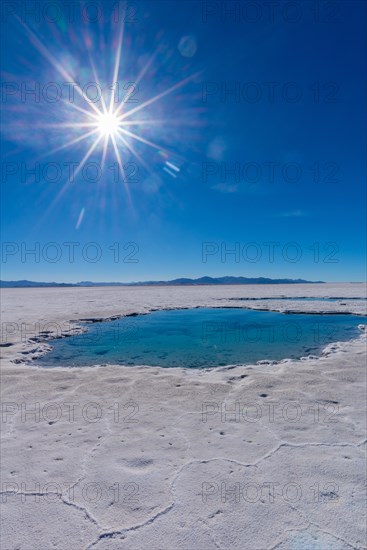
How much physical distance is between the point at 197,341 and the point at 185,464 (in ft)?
26.1

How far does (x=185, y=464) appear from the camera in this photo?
3707 millimetres

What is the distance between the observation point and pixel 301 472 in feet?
11.6

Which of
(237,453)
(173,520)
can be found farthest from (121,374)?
(173,520)

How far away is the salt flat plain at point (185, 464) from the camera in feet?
9.18

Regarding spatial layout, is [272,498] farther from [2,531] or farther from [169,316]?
[169,316]

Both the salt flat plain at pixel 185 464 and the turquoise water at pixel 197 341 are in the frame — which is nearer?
the salt flat plain at pixel 185 464

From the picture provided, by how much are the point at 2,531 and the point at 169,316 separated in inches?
632

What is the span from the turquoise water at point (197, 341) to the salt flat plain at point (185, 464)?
2.40m

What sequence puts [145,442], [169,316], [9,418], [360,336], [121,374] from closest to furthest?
[145,442], [9,418], [121,374], [360,336], [169,316]

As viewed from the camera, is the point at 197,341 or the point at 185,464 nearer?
the point at 185,464

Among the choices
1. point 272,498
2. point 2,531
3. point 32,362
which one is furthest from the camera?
point 32,362

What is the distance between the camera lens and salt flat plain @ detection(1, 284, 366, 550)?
2799mm

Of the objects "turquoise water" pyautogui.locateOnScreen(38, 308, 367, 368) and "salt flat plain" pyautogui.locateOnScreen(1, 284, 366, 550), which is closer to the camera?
"salt flat plain" pyautogui.locateOnScreen(1, 284, 366, 550)

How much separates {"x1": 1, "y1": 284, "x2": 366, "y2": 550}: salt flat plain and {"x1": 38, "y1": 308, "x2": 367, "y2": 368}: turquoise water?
240cm
